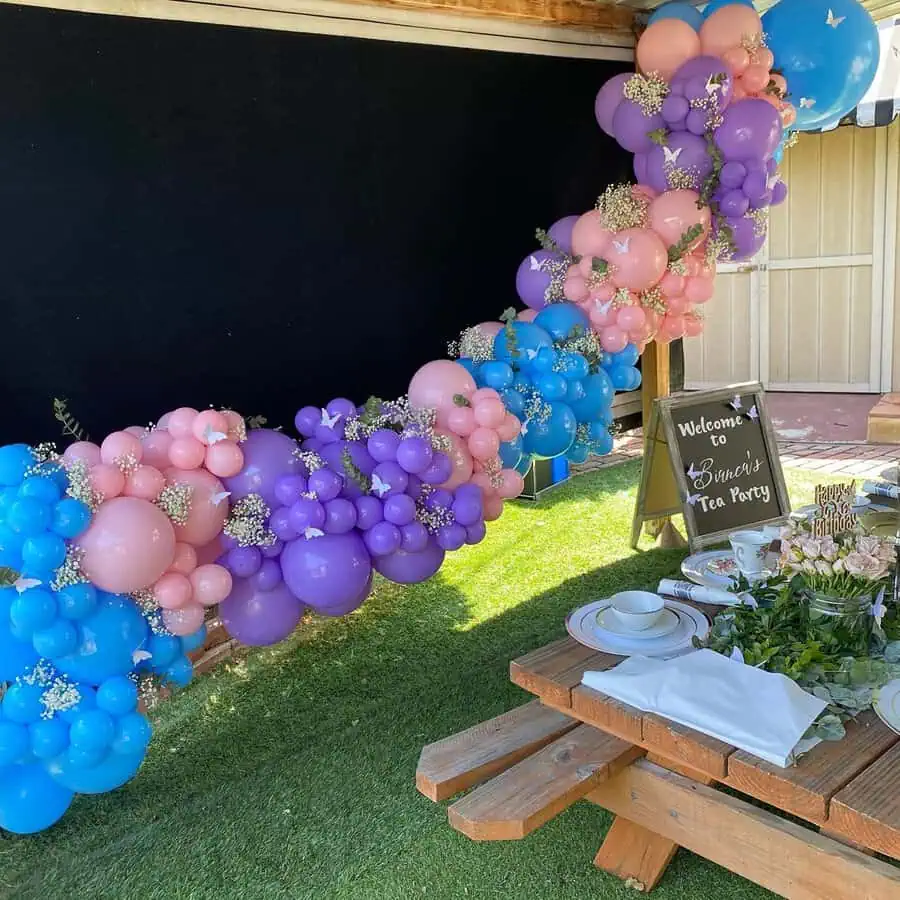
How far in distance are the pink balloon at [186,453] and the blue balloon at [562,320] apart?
115 cm

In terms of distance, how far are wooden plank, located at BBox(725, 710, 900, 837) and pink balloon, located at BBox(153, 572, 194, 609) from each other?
3.89 feet

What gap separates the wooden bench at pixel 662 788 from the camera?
1251mm

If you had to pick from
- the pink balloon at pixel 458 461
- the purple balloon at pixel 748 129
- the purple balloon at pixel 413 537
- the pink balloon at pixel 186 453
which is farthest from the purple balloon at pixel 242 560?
the purple balloon at pixel 748 129

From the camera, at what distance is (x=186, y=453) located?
76.0 inches

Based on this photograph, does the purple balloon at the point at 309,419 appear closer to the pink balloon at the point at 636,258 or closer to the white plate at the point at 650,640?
the white plate at the point at 650,640

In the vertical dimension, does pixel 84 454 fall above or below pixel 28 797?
above

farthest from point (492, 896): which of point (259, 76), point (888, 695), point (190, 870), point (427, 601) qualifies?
point (259, 76)

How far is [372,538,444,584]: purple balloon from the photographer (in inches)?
84.8

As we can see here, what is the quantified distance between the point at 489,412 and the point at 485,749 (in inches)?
32.8

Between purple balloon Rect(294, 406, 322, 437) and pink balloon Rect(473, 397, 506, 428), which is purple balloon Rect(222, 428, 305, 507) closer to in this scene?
purple balloon Rect(294, 406, 322, 437)

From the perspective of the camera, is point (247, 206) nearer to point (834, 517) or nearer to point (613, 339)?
point (613, 339)

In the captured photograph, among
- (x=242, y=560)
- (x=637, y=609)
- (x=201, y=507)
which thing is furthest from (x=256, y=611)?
(x=637, y=609)

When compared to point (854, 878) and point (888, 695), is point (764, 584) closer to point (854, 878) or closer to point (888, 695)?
point (888, 695)

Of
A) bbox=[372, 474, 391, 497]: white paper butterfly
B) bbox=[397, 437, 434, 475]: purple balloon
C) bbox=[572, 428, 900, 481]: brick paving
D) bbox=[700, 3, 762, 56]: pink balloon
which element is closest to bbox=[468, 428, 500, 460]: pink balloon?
bbox=[397, 437, 434, 475]: purple balloon
